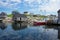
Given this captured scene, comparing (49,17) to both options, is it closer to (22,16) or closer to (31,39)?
(22,16)

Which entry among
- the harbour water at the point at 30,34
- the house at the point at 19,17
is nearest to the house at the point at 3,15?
the house at the point at 19,17

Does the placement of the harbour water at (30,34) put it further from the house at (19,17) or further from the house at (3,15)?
the house at (3,15)

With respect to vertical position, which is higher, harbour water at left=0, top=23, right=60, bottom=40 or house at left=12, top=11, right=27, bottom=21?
house at left=12, top=11, right=27, bottom=21

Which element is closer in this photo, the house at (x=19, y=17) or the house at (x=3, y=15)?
the house at (x=19, y=17)

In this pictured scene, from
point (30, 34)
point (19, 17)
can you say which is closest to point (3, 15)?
point (19, 17)

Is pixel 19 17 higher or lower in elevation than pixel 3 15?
lower

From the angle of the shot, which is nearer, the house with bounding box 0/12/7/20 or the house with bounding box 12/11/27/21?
the house with bounding box 12/11/27/21

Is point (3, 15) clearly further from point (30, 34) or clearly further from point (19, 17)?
point (30, 34)

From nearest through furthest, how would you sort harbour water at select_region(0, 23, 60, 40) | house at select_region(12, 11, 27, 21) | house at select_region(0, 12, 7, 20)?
harbour water at select_region(0, 23, 60, 40), house at select_region(12, 11, 27, 21), house at select_region(0, 12, 7, 20)

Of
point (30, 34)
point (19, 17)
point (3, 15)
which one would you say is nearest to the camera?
point (30, 34)

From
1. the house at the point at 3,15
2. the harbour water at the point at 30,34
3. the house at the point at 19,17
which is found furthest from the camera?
the house at the point at 3,15

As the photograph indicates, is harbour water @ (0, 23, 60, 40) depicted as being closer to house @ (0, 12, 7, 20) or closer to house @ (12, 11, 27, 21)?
house @ (12, 11, 27, 21)

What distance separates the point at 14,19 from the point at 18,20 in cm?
58

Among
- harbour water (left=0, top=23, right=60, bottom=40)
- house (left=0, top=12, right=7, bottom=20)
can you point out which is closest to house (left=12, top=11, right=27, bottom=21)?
house (left=0, top=12, right=7, bottom=20)
